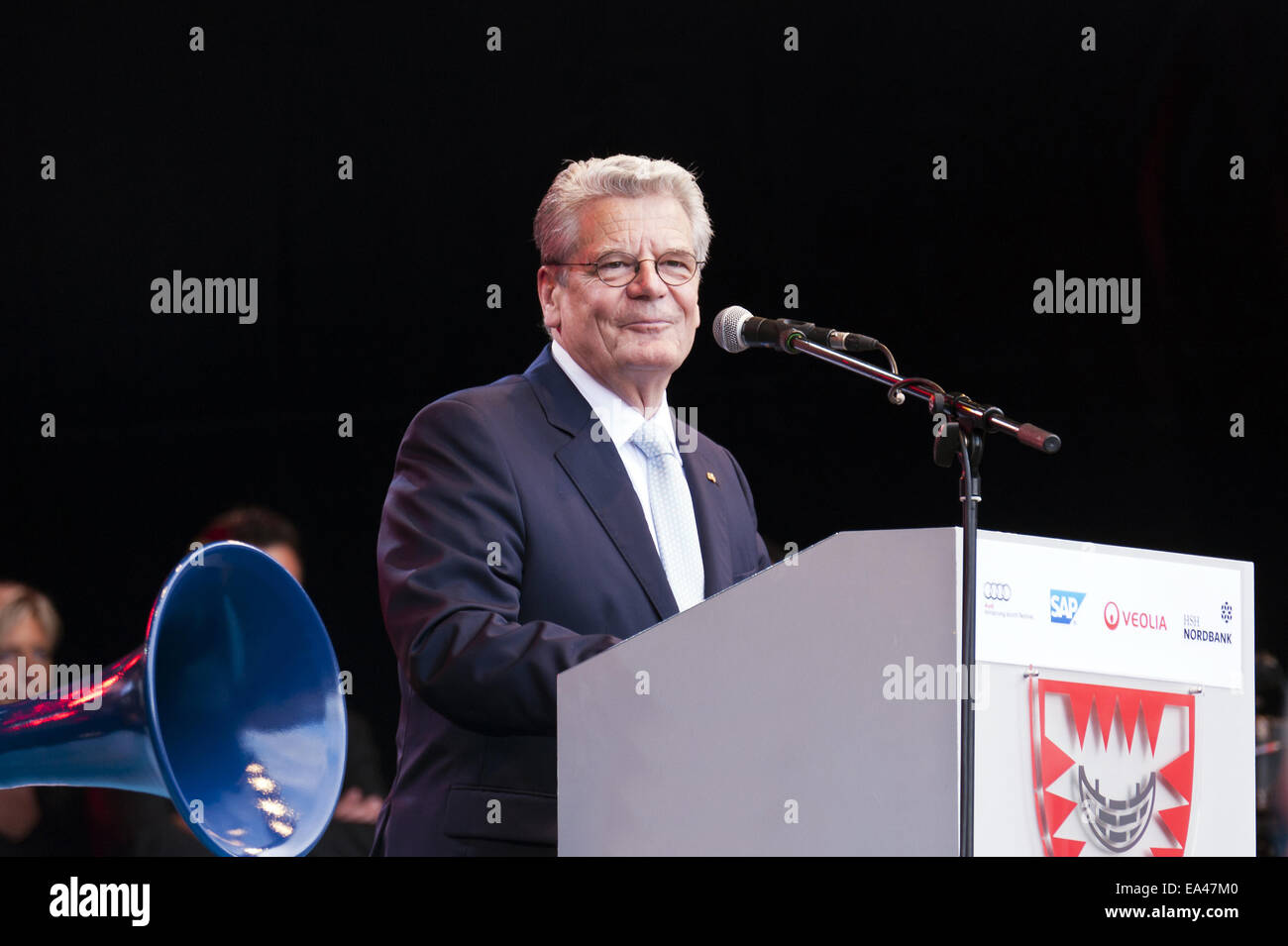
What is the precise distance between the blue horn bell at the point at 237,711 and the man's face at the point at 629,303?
817 millimetres

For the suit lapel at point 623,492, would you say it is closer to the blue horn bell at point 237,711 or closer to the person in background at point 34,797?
the blue horn bell at point 237,711

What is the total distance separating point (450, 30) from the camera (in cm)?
443

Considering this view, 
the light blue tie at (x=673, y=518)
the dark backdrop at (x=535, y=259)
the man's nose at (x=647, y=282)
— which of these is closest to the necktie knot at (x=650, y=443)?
the light blue tie at (x=673, y=518)

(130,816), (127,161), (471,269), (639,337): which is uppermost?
(127,161)

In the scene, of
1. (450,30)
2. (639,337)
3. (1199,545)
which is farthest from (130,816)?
(1199,545)

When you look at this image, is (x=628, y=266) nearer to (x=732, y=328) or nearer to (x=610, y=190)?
(x=610, y=190)

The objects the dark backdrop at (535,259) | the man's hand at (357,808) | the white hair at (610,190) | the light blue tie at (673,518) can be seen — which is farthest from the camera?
the dark backdrop at (535,259)

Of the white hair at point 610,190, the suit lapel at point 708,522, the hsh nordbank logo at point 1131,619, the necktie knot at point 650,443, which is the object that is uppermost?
the white hair at point 610,190

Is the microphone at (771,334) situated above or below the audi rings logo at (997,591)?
above

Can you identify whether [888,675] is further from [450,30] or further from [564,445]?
[450,30]

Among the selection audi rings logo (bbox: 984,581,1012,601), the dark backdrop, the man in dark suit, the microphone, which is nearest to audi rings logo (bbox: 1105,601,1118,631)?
audi rings logo (bbox: 984,581,1012,601)

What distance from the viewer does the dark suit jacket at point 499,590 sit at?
245 cm
